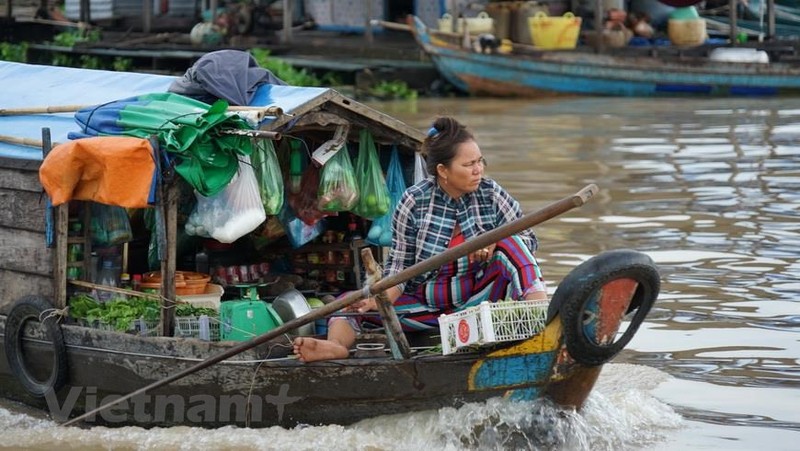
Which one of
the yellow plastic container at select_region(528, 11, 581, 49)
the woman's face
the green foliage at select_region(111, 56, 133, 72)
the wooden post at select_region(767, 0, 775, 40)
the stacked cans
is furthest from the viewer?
the green foliage at select_region(111, 56, 133, 72)

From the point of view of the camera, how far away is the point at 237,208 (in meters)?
5.46

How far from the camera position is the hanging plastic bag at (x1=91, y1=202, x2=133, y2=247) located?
5793 millimetres

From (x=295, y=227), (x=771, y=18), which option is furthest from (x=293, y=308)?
(x=771, y=18)

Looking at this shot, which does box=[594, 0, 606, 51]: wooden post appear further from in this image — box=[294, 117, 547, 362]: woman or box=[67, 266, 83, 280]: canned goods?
box=[294, 117, 547, 362]: woman

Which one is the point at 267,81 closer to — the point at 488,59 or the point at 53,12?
the point at 488,59

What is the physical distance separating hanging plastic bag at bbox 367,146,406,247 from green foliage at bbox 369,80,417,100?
1179cm

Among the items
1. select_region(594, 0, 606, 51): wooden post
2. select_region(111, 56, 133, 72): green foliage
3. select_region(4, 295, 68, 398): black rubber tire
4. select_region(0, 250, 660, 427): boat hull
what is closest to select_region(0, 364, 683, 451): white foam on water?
select_region(0, 250, 660, 427): boat hull

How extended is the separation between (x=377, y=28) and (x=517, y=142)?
6848mm

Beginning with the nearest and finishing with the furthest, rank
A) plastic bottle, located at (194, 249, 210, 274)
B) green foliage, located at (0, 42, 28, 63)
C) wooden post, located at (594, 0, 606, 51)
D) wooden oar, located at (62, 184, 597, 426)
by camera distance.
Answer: wooden oar, located at (62, 184, 597, 426), plastic bottle, located at (194, 249, 210, 274), wooden post, located at (594, 0, 606, 51), green foliage, located at (0, 42, 28, 63)

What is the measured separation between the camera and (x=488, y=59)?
18109mm

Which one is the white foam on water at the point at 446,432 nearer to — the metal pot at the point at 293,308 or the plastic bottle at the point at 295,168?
the metal pot at the point at 293,308

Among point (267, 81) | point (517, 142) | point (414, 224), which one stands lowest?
point (517, 142)

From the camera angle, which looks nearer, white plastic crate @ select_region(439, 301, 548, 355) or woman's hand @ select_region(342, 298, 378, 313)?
white plastic crate @ select_region(439, 301, 548, 355)

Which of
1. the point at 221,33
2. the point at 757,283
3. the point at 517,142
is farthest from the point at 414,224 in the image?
the point at 221,33
